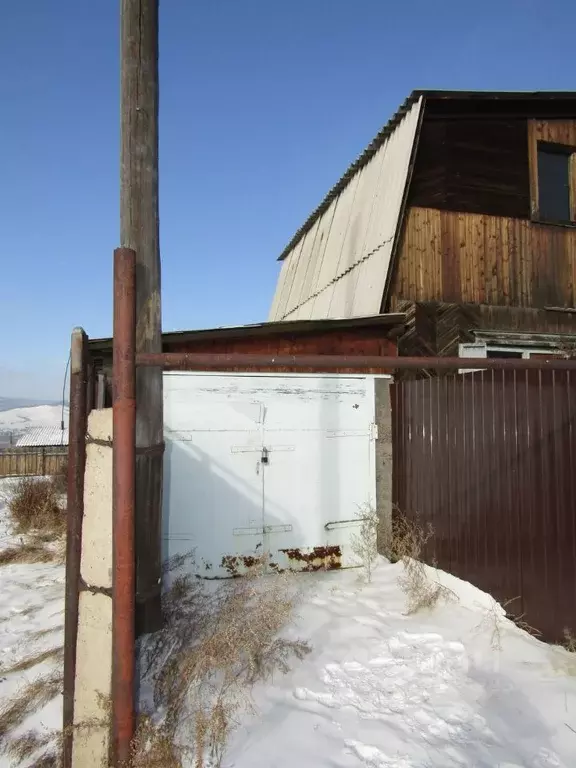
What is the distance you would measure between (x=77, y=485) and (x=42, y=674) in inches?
79.1

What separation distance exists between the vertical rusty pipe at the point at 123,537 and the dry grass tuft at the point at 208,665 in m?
0.19

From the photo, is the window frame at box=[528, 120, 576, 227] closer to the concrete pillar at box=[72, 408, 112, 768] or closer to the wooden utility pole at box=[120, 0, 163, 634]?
the wooden utility pole at box=[120, 0, 163, 634]

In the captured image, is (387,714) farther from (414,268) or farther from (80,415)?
(414,268)

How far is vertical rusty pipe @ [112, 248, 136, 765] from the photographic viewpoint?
2504mm

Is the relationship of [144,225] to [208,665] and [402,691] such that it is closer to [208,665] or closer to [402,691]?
[208,665]

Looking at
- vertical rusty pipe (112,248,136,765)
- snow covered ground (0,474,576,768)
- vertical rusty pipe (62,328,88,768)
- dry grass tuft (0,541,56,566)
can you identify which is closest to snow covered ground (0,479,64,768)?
snow covered ground (0,474,576,768)

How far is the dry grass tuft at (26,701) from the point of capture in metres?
3.32

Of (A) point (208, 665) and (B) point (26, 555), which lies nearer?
(A) point (208, 665)

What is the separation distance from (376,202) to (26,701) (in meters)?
8.03

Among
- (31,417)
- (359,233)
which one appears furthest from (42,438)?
(31,417)

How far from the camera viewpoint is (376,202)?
8.51 meters

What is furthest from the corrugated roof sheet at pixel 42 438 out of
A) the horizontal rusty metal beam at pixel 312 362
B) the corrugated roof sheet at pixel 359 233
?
the horizontal rusty metal beam at pixel 312 362

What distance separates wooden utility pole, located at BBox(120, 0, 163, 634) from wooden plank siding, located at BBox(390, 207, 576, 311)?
4134 millimetres

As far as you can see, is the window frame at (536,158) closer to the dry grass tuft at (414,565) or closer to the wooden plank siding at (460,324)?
the wooden plank siding at (460,324)
